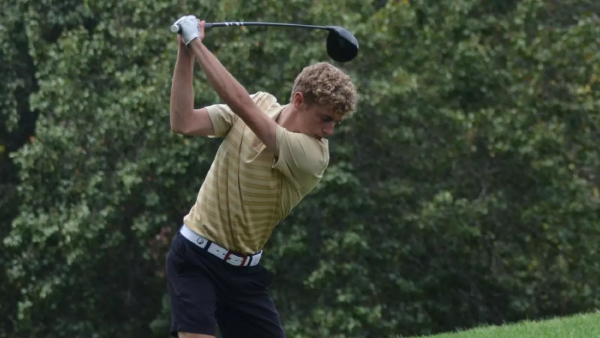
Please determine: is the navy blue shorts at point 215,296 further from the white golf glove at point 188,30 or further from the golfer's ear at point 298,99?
the white golf glove at point 188,30

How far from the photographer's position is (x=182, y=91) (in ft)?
16.3

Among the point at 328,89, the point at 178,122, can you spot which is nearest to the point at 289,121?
the point at 328,89

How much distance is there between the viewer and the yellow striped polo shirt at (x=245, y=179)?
5.00 m

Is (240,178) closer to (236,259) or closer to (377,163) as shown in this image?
(236,259)

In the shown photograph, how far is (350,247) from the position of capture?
1523cm

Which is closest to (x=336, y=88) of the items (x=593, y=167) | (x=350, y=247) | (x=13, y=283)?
(x=350, y=247)

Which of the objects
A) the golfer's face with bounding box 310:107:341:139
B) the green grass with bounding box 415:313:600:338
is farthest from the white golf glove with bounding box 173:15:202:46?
the green grass with bounding box 415:313:600:338

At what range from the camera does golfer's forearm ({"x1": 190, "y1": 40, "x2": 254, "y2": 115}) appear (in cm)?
474

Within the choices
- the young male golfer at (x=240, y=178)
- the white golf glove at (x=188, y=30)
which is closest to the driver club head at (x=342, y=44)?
the young male golfer at (x=240, y=178)

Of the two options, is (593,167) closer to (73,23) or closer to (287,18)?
(287,18)

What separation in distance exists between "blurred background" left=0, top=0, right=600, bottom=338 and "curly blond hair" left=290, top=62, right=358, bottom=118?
9985 millimetres

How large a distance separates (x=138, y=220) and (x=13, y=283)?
3510 millimetres

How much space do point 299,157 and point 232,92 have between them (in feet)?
1.55

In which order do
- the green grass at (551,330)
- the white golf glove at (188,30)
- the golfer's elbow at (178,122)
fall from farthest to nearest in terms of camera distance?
the green grass at (551,330), the golfer's elbow at (178,122), the white golf glove at (188,30)
